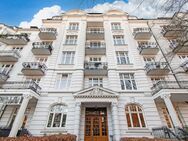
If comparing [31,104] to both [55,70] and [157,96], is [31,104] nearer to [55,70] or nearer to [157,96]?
[55,70]

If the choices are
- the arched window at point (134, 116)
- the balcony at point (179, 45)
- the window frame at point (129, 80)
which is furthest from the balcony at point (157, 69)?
the arched window at point (134, 116)

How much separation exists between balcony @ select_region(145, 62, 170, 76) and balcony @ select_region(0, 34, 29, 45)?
53.0ft

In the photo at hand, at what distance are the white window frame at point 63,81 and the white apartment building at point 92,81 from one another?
0.11 metres

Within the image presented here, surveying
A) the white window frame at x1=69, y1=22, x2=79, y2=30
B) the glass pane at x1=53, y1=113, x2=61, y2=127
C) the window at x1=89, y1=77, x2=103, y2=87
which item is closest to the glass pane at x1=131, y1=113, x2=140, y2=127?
the window at x1=89, y1=77, x2=103, y2=87

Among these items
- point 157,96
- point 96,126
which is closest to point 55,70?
point 96,126

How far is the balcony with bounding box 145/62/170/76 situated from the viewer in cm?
1338

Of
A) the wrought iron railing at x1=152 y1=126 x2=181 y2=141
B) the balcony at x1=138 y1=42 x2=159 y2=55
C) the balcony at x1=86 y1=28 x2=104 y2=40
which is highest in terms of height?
the balcony at x1=86 y1=28 x2=104 y2=40

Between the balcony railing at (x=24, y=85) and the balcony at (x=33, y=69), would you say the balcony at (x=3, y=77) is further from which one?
the balcony at (x=33, y=69)

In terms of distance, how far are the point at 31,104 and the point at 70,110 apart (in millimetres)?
4160

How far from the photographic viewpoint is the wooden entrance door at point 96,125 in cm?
1103

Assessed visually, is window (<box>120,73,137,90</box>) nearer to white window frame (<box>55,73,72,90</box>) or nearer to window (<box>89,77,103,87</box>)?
window (<box>89,77,103,87</box>)

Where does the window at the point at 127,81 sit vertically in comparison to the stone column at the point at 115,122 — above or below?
above

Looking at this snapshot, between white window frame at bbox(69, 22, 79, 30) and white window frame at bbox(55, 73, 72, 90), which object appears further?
white window frame at bbox(69, 22, 79, 30)

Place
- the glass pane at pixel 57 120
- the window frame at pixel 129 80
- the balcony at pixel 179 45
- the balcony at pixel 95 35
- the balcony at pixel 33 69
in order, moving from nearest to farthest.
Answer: the balcony at pixel 179 45 < the glass pane at pixel 57 120 < the window frame at pixel 129 80 < the balcony at pixel 33 69 < the balcony at pixel 95 35
